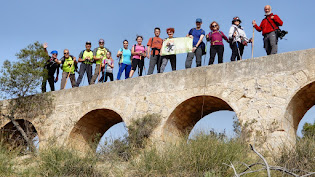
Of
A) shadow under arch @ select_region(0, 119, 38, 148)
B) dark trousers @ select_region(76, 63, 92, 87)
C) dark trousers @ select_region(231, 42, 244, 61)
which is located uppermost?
dark trousers @ select_region(231, 42, 244, 61)

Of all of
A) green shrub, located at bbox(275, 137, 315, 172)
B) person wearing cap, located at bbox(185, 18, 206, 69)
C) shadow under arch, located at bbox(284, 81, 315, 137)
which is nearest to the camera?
green shrub, located at bbox(275, 137, 315, 172)

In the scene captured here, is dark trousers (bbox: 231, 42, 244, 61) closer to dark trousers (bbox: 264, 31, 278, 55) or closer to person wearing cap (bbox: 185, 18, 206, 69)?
dark trousers (bbox: 264, 31, 278, 55)

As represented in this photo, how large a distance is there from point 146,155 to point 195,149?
3.13 feet

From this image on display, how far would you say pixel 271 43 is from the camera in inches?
418

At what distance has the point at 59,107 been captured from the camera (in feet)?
41.7

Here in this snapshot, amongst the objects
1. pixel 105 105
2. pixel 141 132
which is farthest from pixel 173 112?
pixel 105 105

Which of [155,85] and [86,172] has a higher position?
[155,85]

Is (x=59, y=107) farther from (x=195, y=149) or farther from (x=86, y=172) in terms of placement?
(x=195, y=149)

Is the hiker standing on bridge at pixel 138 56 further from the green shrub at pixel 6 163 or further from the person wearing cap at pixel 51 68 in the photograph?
the green shrub at pixel 6 163

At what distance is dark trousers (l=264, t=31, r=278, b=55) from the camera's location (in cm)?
1056

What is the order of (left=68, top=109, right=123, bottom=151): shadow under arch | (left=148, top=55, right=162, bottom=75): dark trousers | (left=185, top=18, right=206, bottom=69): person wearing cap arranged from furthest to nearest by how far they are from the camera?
(left=68, top=109, right=123, bottom=151): shadow under arch, (left=148, top=55, right=162, bottom=75): dark trousers, (left=185, top=18, right=206, bottom=69): person wearing cap

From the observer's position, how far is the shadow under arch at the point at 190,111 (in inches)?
431

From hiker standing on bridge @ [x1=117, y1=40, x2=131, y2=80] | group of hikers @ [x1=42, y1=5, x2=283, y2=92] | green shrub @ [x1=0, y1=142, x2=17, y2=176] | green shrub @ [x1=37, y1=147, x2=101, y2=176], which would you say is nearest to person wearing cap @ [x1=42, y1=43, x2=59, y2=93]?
group of hikers @ [x1=42, y1=5, x2=283, y2=92]

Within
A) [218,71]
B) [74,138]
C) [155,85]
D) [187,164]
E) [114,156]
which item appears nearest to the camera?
[187,164]
